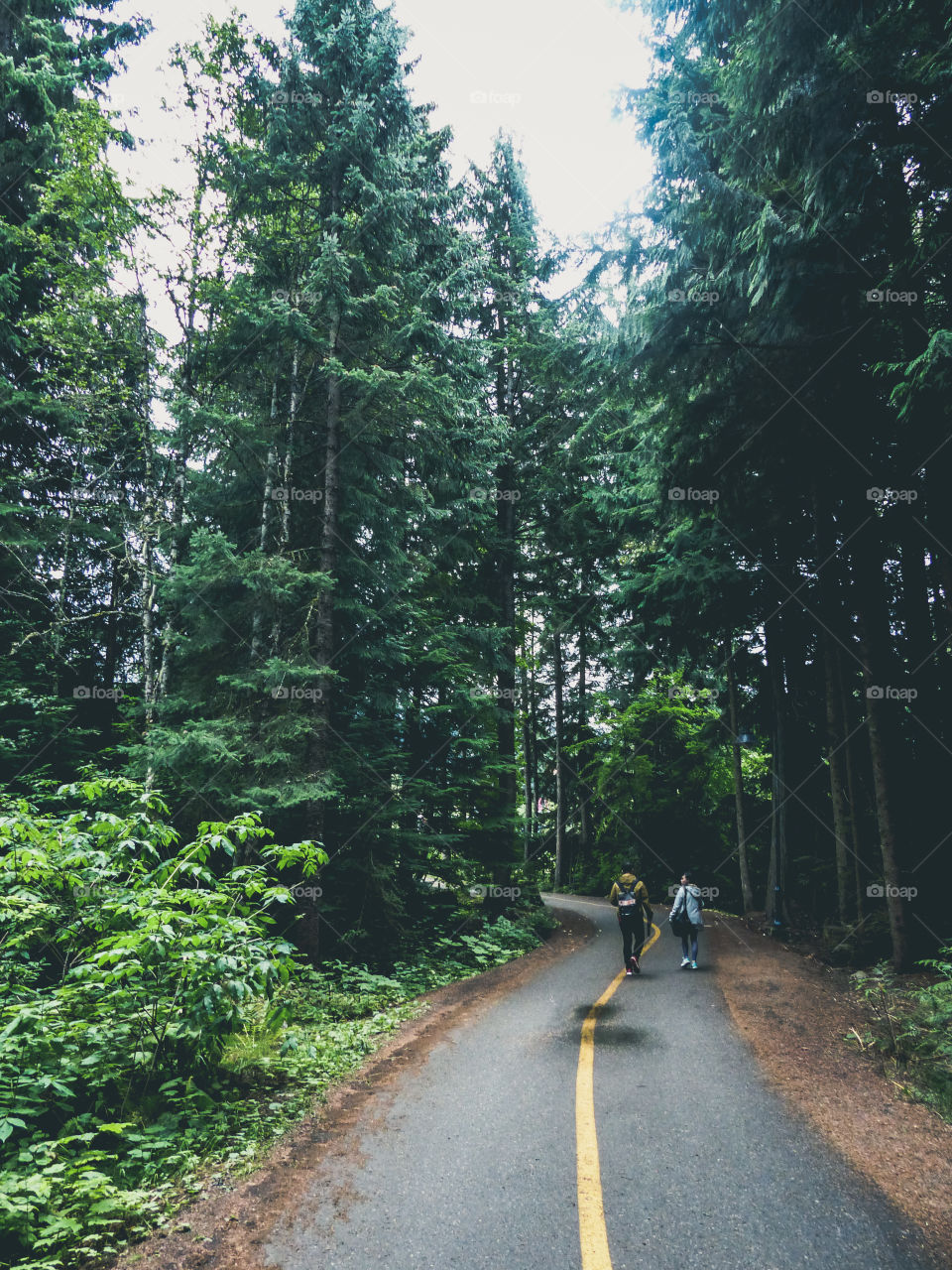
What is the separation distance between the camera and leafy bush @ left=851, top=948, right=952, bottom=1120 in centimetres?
557

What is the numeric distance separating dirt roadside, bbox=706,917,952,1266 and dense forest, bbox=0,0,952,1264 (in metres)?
2.09

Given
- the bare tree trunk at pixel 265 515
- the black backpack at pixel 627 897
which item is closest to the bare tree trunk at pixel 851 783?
the black backpack at pixel 627 897

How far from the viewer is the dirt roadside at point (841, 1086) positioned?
4016 millimetres

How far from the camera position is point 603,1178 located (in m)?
4.05

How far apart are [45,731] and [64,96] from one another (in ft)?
48.9

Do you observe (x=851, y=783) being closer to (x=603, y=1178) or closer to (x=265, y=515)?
(x=603, y=1178)

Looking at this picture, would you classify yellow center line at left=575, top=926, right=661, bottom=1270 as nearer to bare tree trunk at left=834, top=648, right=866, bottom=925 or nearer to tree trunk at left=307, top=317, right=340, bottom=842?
tree trunk at left=307, top=317, right=340, bottom=842

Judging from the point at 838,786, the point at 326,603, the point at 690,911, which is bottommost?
the point at 690,911

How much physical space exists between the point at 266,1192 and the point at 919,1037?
22.2 feet

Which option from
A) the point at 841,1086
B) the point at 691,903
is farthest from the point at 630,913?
the point at 841,1086

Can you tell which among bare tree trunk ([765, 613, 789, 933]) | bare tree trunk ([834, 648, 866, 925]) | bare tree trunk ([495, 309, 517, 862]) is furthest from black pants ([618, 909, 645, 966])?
bare tree trunk ([765, 613, 789, 933])

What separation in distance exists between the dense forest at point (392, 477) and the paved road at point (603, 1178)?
168 cm

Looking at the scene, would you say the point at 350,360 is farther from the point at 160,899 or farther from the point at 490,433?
the point at 160,899

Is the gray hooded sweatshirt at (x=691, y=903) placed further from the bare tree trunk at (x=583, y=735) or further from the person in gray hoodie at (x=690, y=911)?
the bare tree trunk at (x=583, y=735)
